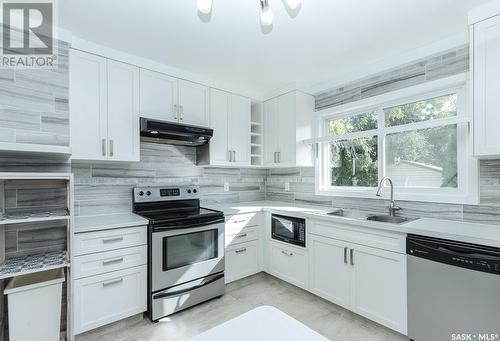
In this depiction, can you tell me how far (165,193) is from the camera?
2742mm

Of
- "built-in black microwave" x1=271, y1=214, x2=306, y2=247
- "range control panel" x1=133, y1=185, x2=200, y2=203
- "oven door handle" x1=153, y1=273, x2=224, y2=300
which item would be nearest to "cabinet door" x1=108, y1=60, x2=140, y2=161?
"range control panel" x1=133, y1=185, x2=200, y2=203

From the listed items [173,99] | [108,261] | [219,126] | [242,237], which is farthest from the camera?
[219,126]

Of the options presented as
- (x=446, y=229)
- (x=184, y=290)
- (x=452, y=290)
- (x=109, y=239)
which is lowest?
(x=184, y=290)

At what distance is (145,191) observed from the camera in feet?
8.55

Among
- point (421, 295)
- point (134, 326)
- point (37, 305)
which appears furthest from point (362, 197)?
point (37, 305)

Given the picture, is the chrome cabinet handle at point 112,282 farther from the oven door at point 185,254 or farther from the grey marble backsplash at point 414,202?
the grey marble backsplash at point 414,202

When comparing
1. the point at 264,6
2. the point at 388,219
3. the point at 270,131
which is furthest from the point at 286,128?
the point at 264,6

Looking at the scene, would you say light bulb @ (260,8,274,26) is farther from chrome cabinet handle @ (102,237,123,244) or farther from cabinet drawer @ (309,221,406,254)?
chrome cabinet handle @ (102,237,123,244)

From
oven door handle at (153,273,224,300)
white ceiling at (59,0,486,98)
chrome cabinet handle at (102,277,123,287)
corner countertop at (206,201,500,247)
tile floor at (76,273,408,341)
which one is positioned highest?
white ceiling at (59,0,486,98)

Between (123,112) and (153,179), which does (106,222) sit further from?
(123,112)

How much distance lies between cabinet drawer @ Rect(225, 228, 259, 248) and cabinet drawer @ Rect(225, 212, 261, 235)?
4cm

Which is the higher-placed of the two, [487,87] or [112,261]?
[487,87]

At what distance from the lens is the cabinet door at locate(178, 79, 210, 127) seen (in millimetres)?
2683

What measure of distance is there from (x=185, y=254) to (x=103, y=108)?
1.50m
